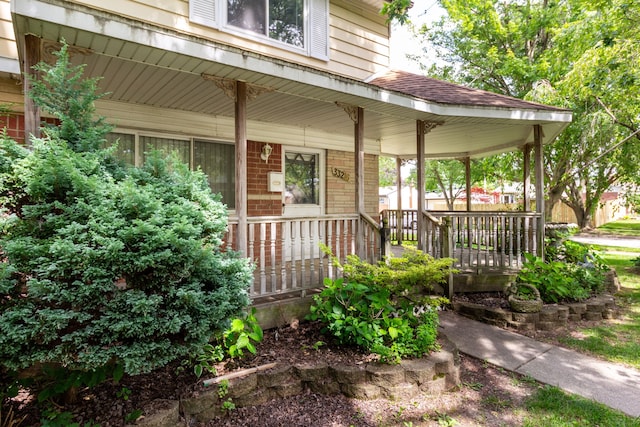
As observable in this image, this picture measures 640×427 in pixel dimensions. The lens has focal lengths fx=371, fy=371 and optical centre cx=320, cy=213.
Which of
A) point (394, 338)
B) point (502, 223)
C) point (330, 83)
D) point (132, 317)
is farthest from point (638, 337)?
point (132, 317)

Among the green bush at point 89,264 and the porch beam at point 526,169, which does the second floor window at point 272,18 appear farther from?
the porch beam at point 526,169

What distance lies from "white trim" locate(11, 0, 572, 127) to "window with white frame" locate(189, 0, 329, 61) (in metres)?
2.34

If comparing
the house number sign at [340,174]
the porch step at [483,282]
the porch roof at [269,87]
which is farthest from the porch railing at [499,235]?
the house number sign at [340,174]

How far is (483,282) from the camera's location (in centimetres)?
639

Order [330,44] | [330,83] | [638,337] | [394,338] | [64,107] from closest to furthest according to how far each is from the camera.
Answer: [64,107] → [394,338] → [330,83] → [638,337] → [330,44]

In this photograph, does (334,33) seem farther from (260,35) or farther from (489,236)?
(489,236)

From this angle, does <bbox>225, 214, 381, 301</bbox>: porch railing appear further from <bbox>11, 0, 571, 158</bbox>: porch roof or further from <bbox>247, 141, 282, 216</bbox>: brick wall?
<bbox>11, 0, 571, 158</bbox>: porch roof

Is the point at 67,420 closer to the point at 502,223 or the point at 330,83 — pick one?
the point at 330,83

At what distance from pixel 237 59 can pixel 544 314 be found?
17.8 feet

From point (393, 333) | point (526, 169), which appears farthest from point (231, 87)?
point (526, 169)

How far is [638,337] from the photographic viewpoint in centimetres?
516

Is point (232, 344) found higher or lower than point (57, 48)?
lower

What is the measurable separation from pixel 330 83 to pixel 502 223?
13.4 ft

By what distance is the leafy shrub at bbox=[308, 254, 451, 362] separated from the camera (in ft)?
12.5
